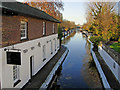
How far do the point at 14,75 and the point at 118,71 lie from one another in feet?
22.0

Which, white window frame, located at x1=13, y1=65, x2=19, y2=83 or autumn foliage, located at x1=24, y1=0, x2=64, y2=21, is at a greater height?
autumn foliage, located at x1=24, y1=0, x2=64, y2=21

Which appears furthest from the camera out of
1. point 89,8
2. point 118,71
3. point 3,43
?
point 89,8

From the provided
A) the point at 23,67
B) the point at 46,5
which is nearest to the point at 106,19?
the point at 46,5

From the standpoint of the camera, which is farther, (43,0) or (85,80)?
(43,0)

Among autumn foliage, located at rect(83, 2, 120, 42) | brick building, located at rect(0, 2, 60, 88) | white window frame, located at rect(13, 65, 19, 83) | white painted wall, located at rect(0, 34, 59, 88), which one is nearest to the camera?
brick building, located at rect(0, 2, 60, 88)

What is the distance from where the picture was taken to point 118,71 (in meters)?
8.66

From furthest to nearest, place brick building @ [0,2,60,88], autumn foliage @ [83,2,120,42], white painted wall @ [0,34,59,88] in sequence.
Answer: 1. autumn foliage @ [83,2,120,42]
2. white painted wall @ [0,34,59,88]
3. brick building @ [0,2,60,88]

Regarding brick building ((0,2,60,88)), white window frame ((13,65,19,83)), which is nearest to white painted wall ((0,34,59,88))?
brick building ((0,2,60,88))

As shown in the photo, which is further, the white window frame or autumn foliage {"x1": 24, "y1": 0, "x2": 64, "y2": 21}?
autumn foliage {"x1": 24, "y1": 0, "x2": 64, "y2": 21}

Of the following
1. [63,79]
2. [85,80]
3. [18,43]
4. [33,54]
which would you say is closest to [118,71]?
[85,80]

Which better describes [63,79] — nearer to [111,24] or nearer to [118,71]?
[118,71]

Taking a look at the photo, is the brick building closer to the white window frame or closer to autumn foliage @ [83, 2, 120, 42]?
the white window frame

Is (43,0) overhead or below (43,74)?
overhead

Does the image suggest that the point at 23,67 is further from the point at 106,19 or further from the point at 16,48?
the point at 106,19
